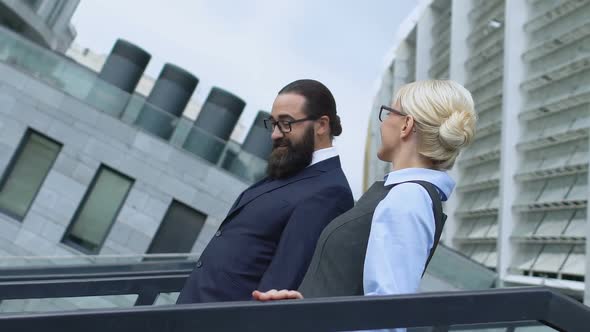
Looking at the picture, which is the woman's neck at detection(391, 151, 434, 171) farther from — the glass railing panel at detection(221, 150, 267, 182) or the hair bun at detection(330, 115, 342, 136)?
the glass railing panel at detection(221, 150, 267, 182)

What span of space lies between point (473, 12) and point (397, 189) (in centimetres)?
3379

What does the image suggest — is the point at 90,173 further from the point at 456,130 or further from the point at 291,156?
the point at 456,130

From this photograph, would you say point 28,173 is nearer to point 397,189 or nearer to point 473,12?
point 397,189

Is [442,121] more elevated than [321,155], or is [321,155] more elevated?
[442,121]

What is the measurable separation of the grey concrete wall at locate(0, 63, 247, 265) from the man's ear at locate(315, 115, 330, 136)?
1569cm

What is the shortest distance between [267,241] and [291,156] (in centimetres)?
39

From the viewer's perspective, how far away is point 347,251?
250cm

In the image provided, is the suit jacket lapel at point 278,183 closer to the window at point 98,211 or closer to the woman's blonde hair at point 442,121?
the woman's blonde hair at point 442,121

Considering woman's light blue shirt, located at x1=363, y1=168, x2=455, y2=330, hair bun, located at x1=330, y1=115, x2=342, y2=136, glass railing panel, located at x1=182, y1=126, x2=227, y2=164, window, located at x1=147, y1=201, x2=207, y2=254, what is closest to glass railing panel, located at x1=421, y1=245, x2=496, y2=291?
window, located at x1=147, y1=201, x2=207, y2=254

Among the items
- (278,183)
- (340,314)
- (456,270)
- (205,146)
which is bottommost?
(340,314)

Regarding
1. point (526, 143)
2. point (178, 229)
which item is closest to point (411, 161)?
point (178, 229)

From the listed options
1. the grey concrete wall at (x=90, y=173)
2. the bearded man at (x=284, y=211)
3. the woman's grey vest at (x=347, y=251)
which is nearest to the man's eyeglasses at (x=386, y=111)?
the woman's grey vest at (x=347, y=251)

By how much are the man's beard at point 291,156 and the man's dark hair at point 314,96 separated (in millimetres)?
84

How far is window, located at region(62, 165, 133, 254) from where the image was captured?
19.0m
